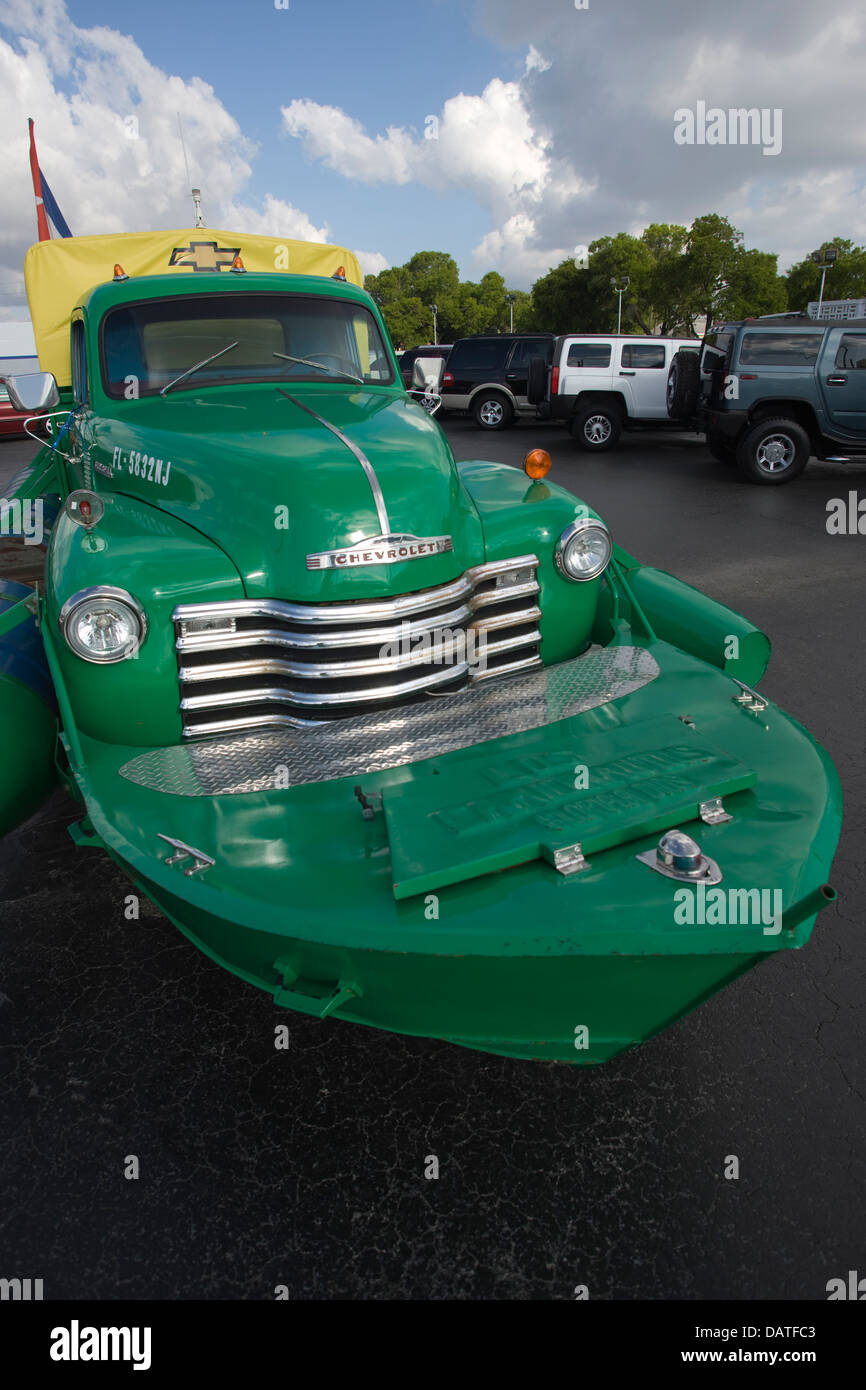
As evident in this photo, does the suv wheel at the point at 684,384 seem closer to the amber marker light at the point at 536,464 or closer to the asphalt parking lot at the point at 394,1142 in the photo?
the amber marker light at the point at 536,464

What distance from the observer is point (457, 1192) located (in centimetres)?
234

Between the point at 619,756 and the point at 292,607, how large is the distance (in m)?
1.18

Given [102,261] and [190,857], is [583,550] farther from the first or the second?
[102,261]

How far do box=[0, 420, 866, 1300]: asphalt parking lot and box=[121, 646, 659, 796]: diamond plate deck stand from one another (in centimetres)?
91

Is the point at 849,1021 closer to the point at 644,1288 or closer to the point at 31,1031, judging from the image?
the point at 644,1288

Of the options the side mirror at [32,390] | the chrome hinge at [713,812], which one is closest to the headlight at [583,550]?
the chrome hinge at [713,812]

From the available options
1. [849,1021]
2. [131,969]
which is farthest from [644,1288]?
[131,969]

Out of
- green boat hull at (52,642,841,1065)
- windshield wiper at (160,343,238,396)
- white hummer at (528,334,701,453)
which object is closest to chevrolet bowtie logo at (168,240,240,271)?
windshield wiper at (160,343,238,396)

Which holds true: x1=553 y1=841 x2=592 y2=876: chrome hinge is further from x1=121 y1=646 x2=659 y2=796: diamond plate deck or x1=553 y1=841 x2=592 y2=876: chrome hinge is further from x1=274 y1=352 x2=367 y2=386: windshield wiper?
x1=274 y1=352 x2=367 y2=386: windshield wiper

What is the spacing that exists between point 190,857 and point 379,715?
905mm

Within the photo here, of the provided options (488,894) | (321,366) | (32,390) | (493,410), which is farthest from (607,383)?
(488,894)

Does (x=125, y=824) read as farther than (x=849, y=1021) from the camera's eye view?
No

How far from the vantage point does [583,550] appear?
345 cm

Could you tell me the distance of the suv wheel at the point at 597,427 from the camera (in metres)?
15.3
